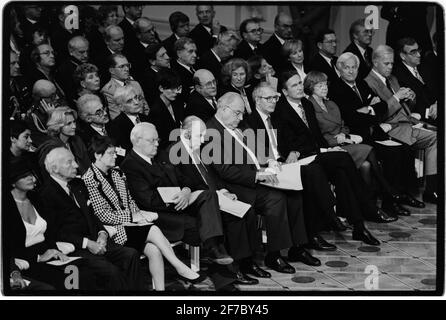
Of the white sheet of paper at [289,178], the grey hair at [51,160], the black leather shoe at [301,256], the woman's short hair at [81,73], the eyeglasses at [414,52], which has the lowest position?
the black leather shoe at [301,256]

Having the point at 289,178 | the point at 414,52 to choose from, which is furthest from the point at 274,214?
the point at 414,52

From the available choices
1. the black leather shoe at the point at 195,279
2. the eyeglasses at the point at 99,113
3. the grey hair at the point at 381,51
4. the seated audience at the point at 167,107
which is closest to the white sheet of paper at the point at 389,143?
the grey hair at the point at 381,51

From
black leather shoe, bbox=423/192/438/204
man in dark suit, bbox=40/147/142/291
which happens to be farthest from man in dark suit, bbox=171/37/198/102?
black leather shoe, bbox=423/192/438/204

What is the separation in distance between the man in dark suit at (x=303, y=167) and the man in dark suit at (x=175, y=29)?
0.67m

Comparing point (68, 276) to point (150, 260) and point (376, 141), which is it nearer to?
point (150, 260)

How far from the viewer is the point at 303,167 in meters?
7.88

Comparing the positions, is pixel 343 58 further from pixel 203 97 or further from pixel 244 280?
pixel 244 280

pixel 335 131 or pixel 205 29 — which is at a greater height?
pixel 205 29

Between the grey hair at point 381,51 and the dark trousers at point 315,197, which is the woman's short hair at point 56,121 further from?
the grey hair at point 381,51

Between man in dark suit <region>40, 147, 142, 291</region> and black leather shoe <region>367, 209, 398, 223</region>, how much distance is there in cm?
183

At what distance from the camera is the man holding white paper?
7680 mm

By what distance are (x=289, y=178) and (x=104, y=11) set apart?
5.93ft

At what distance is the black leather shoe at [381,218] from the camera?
318 inches

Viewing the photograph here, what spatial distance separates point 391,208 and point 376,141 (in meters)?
0.54
